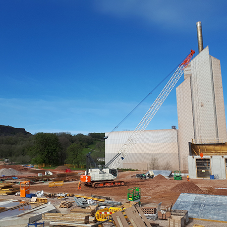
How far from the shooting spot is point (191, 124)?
57094 mm

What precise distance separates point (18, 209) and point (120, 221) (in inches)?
435

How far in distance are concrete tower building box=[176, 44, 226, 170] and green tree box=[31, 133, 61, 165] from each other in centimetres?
4906

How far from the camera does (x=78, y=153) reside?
269 feet

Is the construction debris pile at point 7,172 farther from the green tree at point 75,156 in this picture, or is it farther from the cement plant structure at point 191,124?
the cement plant structure at point 191,124

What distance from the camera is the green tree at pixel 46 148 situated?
8350cm

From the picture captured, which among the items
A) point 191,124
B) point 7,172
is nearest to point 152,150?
point 191,124

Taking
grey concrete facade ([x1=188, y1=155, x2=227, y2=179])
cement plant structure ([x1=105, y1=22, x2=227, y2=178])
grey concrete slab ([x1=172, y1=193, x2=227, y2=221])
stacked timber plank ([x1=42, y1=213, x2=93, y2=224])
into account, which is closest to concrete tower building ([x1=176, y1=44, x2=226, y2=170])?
cement plant structure ([x1=105, y1=22, x2=227, y2=178])

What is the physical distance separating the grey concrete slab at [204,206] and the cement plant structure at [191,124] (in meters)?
32.5

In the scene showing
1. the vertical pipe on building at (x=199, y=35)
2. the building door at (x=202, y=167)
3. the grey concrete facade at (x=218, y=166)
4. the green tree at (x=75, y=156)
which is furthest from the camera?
the green tree at (x=75, y=156)

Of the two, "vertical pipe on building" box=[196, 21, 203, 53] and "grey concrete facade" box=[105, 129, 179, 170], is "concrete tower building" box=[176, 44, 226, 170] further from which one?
"vertical pipe on building" box=[196, 21, 203, 53]

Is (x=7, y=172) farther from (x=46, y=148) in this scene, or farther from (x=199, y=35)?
(x=199, y=35)

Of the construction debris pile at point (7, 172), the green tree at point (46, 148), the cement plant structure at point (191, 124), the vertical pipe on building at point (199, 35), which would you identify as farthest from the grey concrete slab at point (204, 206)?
the green tree at point (46, 148)

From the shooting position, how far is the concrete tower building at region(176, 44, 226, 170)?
5469 centimetres

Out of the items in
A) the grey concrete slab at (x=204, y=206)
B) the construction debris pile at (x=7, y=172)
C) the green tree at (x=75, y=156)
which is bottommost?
the construction debris pile at (x=7, y=172)
